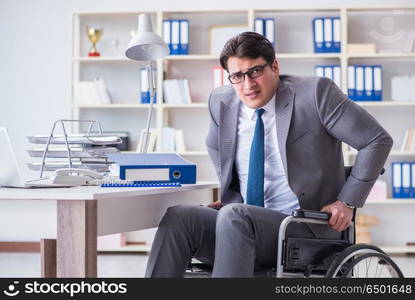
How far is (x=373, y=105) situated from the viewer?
532cm

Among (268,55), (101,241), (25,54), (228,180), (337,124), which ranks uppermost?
(25,54)

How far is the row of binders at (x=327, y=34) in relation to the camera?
5340mm

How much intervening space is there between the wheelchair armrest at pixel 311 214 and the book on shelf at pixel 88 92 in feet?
11.9

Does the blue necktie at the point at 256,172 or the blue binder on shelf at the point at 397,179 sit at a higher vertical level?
the blue necktie at the point at 256,172

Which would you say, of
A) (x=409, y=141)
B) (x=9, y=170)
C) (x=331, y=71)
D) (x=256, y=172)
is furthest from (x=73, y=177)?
(x=409, y=141)

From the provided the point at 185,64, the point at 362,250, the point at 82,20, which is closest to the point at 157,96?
the point at 185,64

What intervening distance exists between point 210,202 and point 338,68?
2891 mm

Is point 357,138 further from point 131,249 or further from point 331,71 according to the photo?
point 131,249

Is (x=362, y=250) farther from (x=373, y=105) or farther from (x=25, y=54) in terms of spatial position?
(x=25, y=54)

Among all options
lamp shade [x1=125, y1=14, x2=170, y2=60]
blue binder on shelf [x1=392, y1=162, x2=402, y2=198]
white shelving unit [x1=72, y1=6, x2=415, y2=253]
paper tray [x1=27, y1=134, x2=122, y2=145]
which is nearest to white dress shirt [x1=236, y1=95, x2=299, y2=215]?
paper tray [x1=27, y1=134, x2=122, y2=145]

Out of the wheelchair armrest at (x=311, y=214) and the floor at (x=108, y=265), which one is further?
the floor at (x=108, y=265)

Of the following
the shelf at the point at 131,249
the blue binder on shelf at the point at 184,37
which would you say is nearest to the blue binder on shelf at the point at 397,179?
the blue binder on shelf at the point at 184,37

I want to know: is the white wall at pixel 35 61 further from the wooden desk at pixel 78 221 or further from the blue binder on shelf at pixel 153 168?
→ the wooden desk at pixel 78 221

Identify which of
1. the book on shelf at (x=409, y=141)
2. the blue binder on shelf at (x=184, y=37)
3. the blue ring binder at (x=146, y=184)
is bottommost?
the blue ring binder at (x=146, y=184)
